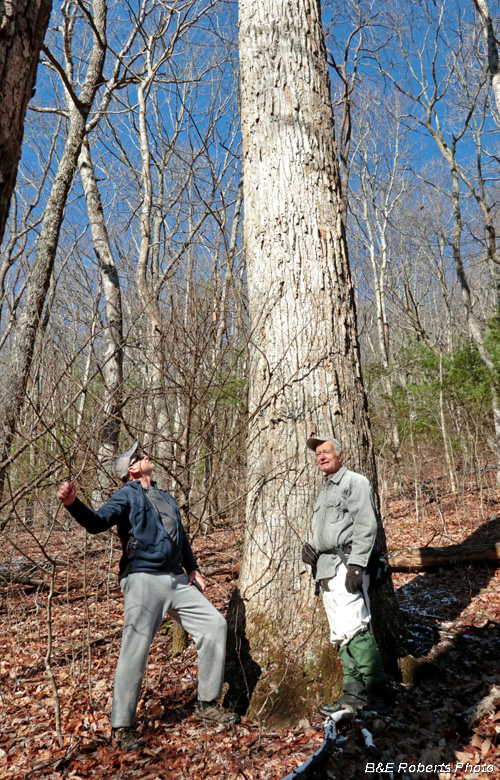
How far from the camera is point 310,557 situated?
11.1ft

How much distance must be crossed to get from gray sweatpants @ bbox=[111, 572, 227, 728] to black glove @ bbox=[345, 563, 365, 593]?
2.64 feet

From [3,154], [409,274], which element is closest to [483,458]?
[3,154]

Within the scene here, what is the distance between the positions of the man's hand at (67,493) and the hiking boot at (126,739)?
1323 mm

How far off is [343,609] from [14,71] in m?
3.08

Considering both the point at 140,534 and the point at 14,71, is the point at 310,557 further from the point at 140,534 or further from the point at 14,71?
the point at 14,71

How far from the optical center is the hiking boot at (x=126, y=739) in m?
2.87

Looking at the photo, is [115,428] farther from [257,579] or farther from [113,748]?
[113,748]

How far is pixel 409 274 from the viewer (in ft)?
84.8

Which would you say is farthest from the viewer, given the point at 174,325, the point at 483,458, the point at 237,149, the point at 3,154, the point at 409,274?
the point at 409,274

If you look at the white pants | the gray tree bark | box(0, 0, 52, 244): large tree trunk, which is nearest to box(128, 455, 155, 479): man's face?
the white pants

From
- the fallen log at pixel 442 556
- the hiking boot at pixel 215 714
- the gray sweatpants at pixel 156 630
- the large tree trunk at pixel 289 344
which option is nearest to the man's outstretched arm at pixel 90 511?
the gray sweatpants at pixel 156 630

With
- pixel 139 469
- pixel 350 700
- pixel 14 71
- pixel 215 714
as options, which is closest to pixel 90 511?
pixel 139 469

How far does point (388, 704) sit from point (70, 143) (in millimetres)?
7631

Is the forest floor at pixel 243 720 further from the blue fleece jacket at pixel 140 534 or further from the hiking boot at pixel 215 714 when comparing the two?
the blue fleece jacket at pixel 140 534
